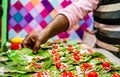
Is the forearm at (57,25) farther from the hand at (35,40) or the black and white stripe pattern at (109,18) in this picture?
the black and white stripe pattern at (109,18)

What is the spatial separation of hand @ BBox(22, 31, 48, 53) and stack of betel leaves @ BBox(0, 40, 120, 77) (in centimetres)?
4

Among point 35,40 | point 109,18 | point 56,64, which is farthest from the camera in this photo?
point 109,18

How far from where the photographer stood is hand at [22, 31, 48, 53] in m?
1.35

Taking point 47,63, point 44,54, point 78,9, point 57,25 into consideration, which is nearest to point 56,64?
point 47,63

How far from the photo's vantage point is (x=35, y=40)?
1.40m

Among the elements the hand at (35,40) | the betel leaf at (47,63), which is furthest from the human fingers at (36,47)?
the betel leaf at (47,63)

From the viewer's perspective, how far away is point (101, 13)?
160 cm

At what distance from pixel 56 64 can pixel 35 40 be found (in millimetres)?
256

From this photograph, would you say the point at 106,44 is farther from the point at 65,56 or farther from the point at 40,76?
the point at 40,76

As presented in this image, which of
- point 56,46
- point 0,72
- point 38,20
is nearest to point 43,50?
point 56,46

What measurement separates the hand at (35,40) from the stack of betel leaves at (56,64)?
0.12 ft

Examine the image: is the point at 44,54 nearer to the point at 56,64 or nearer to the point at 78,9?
the point at 56,64

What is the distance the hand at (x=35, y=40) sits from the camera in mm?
1351

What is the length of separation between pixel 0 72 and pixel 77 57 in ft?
1.26
